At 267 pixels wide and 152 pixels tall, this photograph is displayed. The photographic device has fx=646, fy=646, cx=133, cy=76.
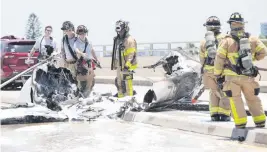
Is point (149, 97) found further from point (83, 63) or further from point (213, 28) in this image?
point (83, 63)

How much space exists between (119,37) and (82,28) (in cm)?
77

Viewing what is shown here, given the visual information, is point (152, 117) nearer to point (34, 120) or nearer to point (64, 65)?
point (34, 120)

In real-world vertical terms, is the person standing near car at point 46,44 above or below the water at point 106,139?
above

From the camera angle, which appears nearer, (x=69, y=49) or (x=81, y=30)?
(x=69, y=49)

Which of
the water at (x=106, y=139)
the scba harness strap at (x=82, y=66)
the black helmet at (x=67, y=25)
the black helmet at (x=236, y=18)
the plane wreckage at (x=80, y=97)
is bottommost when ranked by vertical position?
the water at (x=106, y=139)

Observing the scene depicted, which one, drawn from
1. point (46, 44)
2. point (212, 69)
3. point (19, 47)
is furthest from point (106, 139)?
point (19, 47)

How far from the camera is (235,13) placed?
837 cm

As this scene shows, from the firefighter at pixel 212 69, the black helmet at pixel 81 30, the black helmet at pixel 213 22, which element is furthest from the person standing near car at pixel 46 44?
the black helmet at pixel 213 22

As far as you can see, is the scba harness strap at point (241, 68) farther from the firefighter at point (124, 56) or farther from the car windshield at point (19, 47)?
the car windshield at point (19, 47)

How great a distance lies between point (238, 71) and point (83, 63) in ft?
17.2

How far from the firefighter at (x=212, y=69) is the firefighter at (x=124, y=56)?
116 inches

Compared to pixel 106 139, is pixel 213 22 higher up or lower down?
higher up

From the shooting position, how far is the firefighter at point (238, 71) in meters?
8.27

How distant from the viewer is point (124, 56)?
12.9 meters
